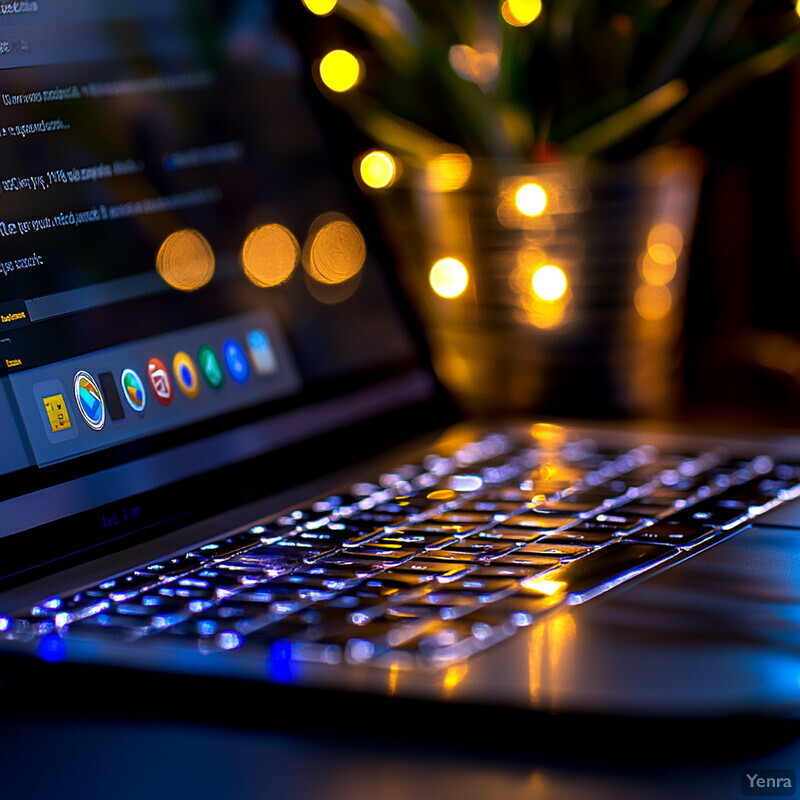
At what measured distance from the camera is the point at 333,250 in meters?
0.73

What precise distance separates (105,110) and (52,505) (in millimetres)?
223

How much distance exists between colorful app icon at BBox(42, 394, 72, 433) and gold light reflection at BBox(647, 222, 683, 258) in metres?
0.45

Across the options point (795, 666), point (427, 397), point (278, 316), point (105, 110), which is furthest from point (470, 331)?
point (795, 666)

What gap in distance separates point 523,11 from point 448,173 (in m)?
0.12

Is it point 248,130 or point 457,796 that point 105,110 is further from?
point 457,796

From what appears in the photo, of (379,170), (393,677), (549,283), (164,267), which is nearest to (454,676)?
(393,677)

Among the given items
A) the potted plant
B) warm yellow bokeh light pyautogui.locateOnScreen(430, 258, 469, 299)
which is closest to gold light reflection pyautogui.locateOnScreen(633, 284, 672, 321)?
the potted plant

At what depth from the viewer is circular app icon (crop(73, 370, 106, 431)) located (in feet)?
1.80

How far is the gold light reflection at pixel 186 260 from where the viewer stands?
62cm

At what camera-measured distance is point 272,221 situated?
687mm

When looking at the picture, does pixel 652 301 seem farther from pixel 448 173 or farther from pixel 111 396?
pixel 111 396

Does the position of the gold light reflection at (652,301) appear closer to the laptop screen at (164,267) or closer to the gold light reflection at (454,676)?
the laptop screen at (164,267)
